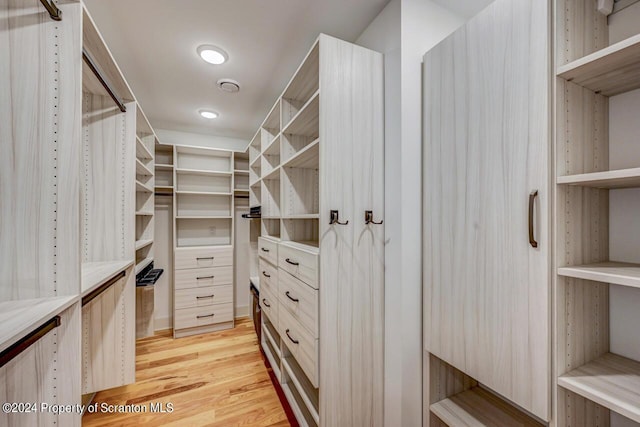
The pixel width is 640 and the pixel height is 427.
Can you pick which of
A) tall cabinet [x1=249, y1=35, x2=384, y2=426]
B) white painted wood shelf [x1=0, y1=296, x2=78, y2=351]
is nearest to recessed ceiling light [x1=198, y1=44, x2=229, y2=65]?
tall cabinet [x1=249, y1=35, x2=384, y2=426]

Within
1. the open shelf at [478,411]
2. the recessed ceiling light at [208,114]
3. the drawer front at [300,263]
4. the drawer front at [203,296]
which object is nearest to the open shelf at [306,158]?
the drawer front at [300,263]

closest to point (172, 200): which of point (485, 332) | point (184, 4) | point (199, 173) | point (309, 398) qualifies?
point (199, 173)

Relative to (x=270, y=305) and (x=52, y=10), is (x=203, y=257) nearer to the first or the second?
(x=270, y=305)

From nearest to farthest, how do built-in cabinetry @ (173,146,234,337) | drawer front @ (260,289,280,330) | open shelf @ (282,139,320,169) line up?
1. open shelf @ (282,139,320,169)
2. drawer front @ (260,289,280,330)
3. built-in cabinetry @ (173,146,234,337)

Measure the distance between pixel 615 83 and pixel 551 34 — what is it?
303mm

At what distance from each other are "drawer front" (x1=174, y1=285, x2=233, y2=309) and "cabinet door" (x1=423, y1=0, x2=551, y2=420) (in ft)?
8.69

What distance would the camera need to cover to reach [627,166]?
92 cm

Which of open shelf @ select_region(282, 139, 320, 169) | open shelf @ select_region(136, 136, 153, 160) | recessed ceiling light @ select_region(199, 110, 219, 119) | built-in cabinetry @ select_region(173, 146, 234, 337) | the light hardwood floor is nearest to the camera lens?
open shelf @ select_region(282, 139, 320, 169)

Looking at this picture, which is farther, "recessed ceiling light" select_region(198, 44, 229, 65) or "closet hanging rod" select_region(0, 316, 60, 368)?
"recessed ceiling light" select_region(198, 44, 229, 65)

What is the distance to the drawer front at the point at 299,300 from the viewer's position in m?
1.34

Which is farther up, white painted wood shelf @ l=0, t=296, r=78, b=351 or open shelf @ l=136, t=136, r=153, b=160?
open shelf @ l=136, t=136, r=153, b=160

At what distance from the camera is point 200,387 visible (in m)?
2.06

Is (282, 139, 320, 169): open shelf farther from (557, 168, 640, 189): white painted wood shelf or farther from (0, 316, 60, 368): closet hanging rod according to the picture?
(0, 316, 60, 368): closet hanging rod

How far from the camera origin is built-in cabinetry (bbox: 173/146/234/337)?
3.04 metres
